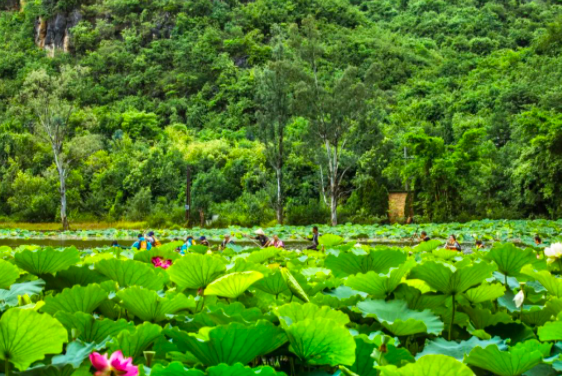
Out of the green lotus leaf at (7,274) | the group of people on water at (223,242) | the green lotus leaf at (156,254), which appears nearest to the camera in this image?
the green lotus leaf at (7,274)

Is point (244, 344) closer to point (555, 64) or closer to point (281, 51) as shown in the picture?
point (281, 51)

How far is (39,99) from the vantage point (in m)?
32.3

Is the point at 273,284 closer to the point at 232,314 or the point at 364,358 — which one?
the point at 232,314

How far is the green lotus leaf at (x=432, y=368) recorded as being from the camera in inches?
31.9

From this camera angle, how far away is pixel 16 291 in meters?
1.54

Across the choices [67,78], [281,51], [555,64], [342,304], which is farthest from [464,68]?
[342,304]

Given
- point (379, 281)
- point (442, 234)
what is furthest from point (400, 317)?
point (442, 234)

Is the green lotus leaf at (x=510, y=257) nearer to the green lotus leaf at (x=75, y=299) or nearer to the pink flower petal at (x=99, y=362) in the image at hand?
the green lotus leaf at (x=75, y=299)

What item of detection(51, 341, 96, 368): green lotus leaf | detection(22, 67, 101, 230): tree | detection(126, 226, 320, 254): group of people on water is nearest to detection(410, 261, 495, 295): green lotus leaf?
detection(51, 341, 96, 368): green lotus leaf

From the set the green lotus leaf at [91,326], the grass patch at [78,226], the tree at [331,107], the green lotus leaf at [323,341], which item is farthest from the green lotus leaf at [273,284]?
the grass patch at [78,226]

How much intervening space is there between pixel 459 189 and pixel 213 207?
1338 centimetres

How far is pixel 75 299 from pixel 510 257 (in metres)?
1.36

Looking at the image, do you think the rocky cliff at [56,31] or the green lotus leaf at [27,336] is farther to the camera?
the rocky cliff at [56,31]

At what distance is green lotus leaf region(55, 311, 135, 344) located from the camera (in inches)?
48.5
